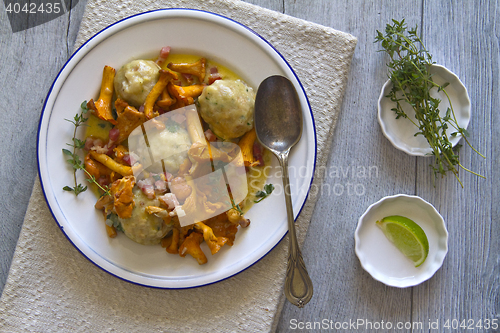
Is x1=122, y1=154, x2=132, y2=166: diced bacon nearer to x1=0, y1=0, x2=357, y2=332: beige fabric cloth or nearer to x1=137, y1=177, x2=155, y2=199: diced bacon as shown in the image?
x1=137, y1=177, x2=155, y2=199: diced bacon

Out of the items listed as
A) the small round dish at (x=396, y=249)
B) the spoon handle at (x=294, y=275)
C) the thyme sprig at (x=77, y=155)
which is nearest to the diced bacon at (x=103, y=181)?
the thyme sprig at (x=77, y=155)

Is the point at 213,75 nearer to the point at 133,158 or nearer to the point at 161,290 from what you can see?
the point at 133,158

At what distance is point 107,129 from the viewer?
190 cm

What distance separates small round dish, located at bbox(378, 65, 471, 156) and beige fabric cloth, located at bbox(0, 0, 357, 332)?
0.32 meters

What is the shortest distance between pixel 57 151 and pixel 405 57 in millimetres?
2019

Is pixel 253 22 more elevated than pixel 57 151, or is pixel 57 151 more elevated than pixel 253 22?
pixel 253 22

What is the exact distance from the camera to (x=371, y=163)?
2109 millimetres

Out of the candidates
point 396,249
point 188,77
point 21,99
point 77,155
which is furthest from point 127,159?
point 396,249

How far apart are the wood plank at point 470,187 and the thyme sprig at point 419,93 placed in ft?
0.51

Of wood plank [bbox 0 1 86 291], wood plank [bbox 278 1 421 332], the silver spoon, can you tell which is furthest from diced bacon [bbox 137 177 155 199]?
wood plank [bbox 278 1 421 332]

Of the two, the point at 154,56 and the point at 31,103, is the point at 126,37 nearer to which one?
the point at 154,56

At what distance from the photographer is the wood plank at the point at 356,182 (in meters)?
2.09

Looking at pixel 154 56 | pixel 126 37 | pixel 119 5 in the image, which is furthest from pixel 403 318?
pixel 119 5

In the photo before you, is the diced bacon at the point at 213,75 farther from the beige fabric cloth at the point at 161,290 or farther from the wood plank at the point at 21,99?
the wood plank at the point at 21,99
